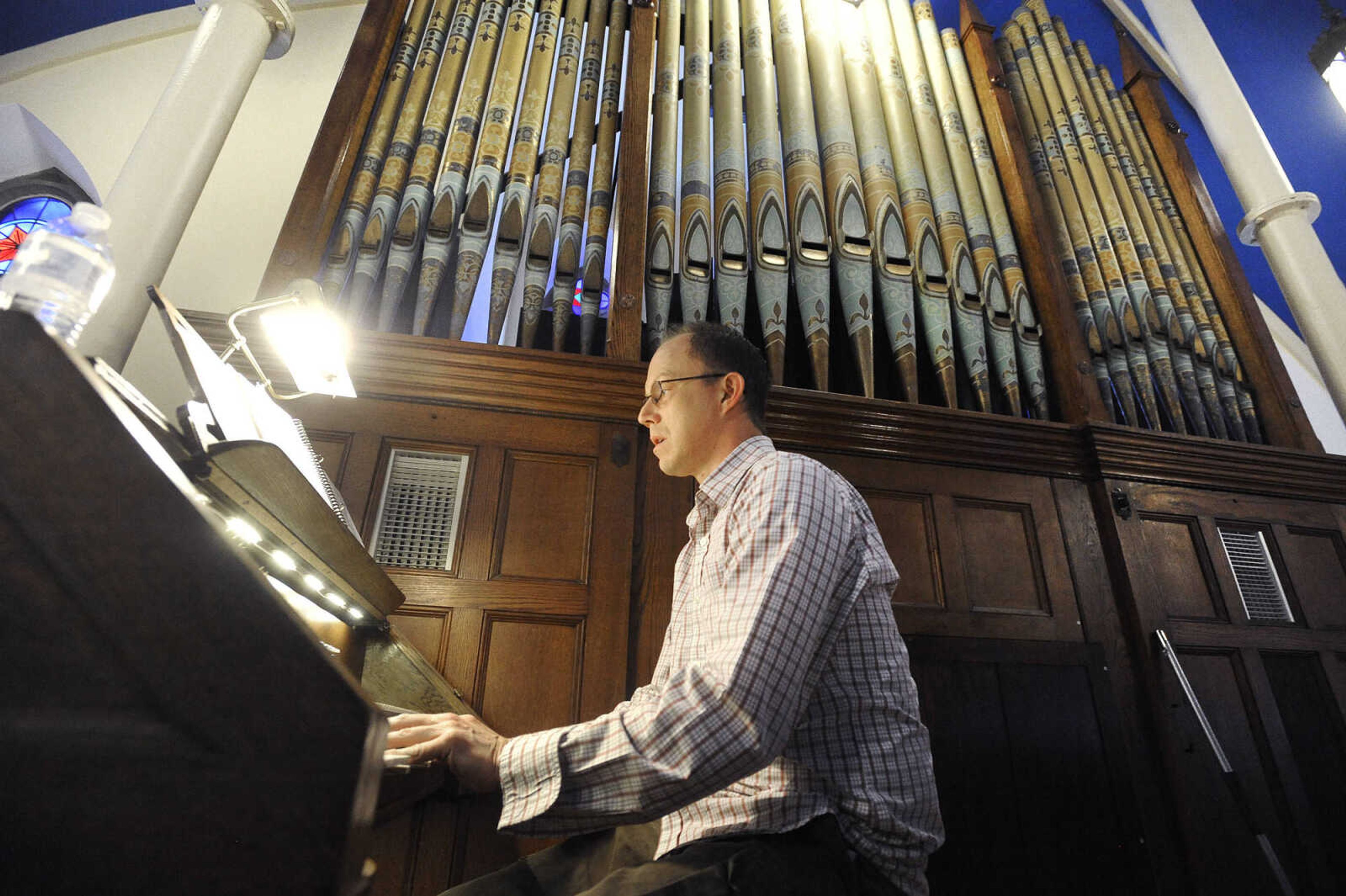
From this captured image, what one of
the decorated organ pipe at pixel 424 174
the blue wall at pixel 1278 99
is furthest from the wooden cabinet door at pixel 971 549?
the blue wall at pixel 1278 99

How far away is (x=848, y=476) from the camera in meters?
2.36

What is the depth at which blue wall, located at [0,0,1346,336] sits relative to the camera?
4609 millimetres

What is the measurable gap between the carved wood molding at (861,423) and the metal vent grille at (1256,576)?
186 mm

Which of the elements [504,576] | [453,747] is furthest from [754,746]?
[504,576]

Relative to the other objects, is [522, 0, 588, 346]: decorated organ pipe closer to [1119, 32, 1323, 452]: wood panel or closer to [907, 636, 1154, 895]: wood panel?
[907, 636, 1154, 895]: wood panel

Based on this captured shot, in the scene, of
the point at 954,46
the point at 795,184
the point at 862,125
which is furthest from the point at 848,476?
the point at 954,46

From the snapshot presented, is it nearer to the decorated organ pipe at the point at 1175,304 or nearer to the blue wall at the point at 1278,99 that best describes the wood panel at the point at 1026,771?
the decorated organ pipe at the point at 1175,304

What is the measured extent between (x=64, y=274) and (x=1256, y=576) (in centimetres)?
337

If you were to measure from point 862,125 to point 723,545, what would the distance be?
2.93m

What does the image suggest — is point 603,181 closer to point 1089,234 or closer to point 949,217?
point 949,217

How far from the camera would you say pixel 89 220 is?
0.84 m

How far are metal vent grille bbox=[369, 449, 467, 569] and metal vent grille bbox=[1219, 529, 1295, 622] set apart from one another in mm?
2687

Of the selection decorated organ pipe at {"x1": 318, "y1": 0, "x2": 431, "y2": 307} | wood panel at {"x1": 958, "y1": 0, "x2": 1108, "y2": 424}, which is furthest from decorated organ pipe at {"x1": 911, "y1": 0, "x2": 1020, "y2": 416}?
decorated organ pipe at {"x1": 318, "y1": 0, "x2": 431, "y2": 307}

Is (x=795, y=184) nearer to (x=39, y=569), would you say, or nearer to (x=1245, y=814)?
(x=1245, y=814)
